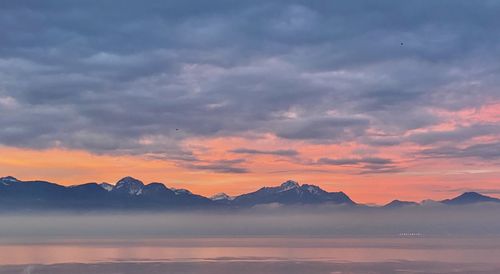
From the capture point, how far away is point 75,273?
193250 mm

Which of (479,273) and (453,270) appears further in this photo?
(453,270)

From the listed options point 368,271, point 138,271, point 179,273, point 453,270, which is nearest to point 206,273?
point 179,273

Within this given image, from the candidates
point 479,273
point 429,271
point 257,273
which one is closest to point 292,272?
point 257,273

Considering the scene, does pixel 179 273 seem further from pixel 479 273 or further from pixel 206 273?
pixel 479 273

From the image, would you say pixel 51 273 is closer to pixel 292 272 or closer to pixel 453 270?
pixel 292 272

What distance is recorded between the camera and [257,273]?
191625mm

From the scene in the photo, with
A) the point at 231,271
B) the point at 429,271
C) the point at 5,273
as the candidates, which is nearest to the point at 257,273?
the point at 231,271

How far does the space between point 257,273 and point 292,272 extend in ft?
37.7

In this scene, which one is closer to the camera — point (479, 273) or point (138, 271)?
point (479, 273)

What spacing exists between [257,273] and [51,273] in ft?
207

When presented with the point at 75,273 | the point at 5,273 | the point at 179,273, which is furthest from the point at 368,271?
the point at 5,273

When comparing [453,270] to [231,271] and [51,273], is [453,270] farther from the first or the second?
[51,273]

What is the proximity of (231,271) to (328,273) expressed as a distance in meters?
30.5

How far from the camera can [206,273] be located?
193000 millimetres
